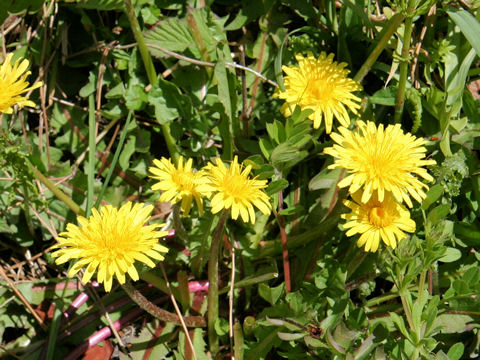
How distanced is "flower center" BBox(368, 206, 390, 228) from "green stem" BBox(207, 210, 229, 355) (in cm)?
48

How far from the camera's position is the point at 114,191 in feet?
7.81

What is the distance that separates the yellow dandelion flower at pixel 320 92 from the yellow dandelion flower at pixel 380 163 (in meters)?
0.21

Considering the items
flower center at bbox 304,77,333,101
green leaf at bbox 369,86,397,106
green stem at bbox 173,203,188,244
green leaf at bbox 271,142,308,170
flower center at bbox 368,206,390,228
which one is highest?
flower center at bbox 304,77,333,101

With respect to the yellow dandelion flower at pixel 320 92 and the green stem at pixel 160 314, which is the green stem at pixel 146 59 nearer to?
the yellow dandelion flower at pixel 320 92

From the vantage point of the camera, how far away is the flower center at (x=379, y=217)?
1736 millimetres

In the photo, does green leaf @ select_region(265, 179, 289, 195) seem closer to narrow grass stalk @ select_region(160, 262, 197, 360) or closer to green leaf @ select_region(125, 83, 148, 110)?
narrow grass stalk @ select_region(160, 262, 197, 360)

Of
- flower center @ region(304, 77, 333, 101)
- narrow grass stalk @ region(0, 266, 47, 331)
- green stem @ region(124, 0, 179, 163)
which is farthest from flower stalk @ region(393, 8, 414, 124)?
narrow grass stalk @ region(0, 266, 47, 331)

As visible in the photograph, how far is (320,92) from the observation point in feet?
6.58

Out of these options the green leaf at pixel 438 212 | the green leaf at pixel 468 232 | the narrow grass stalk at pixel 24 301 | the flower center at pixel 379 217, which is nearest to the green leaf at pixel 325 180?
the flower center at pixel 379 217

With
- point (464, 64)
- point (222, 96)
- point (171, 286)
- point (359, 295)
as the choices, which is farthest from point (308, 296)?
point (464, 64)

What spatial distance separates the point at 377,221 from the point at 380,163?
0.19 metres

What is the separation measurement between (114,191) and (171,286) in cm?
52

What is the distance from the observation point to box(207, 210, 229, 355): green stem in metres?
1.80

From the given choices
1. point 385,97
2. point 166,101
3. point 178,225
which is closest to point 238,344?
point 178,225
